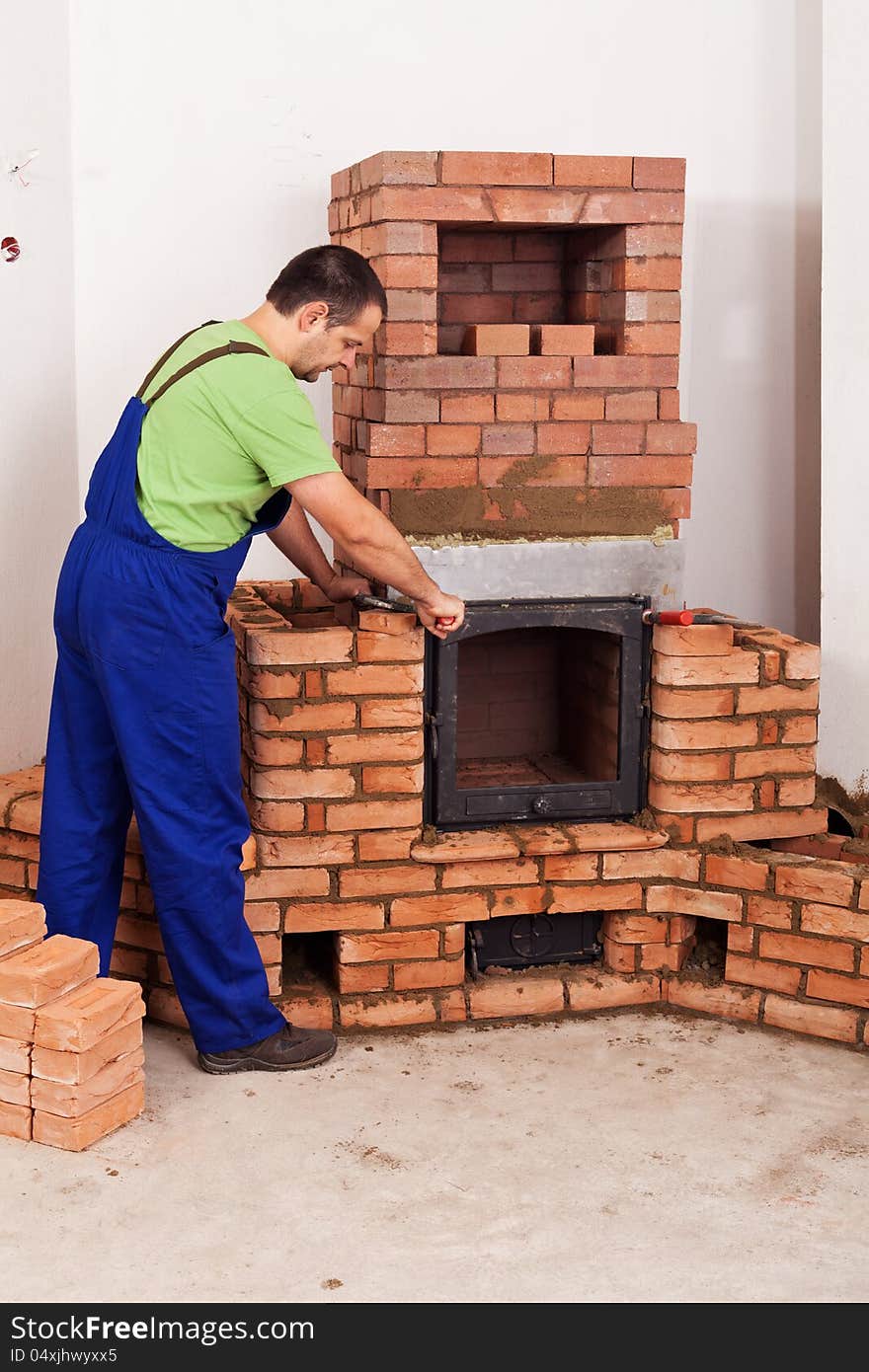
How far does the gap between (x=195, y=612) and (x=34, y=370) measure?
1175 mm

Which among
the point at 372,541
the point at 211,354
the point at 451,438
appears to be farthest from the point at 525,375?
the point at 211,354

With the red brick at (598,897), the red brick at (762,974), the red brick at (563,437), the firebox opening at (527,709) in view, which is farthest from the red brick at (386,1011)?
the red brick at (563,437)

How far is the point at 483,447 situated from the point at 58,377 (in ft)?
4.02

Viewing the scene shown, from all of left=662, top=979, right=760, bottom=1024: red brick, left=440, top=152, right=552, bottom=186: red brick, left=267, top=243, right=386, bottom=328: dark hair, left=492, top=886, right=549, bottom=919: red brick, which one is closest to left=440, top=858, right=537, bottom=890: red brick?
left=492, top=886, right=549, bottom=919: red brick

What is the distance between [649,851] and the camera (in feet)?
12.1

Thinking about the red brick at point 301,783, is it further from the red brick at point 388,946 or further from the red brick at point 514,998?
the red brick at point 514,998

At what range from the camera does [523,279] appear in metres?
3.99

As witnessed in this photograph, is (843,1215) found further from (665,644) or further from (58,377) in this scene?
(58,377)

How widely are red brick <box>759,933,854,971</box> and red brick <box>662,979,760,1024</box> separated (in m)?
0.12

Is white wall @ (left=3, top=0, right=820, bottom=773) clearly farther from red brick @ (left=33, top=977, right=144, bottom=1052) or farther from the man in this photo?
red brick @ (left=33, top=977, right=144, bottom=1052)

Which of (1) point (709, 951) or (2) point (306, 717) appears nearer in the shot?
(2) point (306, 717)

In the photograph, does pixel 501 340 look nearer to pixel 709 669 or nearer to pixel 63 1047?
pixel 709 669

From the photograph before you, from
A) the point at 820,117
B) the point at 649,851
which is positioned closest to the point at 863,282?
the point at 820,117

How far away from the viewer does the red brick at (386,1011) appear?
3.60 metres
